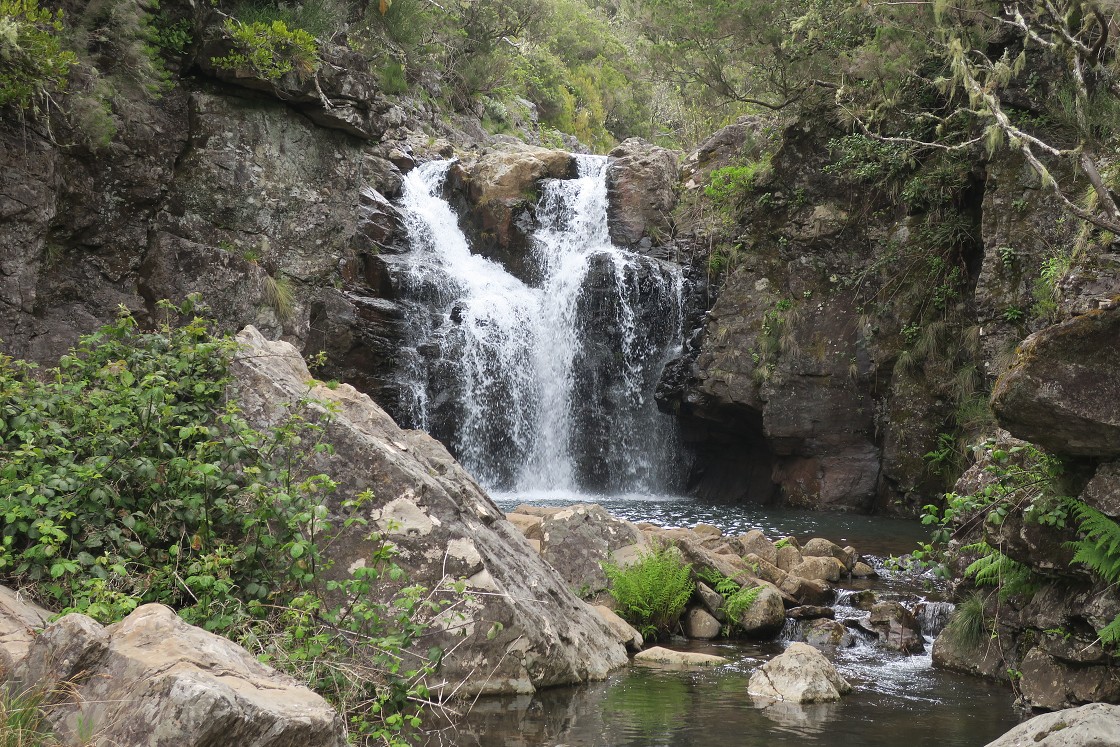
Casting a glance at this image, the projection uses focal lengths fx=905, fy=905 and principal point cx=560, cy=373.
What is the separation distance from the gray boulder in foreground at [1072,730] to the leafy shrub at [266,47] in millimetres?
13808

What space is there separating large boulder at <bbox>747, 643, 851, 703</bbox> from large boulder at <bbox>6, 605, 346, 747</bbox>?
370cm

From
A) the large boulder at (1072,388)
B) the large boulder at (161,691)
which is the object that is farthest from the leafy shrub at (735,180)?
the large boulder at (161,691)

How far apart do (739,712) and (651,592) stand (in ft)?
7.31

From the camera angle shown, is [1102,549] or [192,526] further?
[1102,549]

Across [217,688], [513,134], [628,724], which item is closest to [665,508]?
[628,724]

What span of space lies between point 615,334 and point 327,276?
6.58m

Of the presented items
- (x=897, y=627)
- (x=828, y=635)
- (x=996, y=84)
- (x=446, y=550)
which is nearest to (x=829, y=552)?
(x=897, y=627)

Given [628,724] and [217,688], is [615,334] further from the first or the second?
[217,688]

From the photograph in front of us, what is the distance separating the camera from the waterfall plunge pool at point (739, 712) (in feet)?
17.9

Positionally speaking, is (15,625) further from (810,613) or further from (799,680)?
(810,613)

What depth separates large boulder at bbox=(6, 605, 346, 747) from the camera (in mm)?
3193

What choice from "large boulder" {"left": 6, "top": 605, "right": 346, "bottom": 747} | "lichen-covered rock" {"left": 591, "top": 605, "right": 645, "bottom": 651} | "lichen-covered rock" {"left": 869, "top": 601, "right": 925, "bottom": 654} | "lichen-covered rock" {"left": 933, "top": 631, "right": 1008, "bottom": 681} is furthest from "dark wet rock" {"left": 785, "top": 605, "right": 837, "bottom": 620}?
"large boulder" {"left": 6, "top": 605, "right": 346, "bottom": 747}

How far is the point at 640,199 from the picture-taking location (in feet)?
71.8

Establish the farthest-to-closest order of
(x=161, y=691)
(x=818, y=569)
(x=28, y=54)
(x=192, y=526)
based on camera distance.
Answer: (x=28, y=54), (x=818, y=569), (x=192, y=526), (x=161, y=691)
